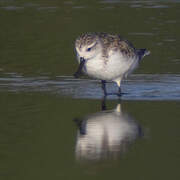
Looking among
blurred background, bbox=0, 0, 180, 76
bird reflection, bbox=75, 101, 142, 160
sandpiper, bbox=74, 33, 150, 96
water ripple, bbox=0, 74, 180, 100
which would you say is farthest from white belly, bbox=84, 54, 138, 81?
blurred background, bbox=0, 0, 180, 76

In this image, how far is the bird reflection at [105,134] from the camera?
8.32m

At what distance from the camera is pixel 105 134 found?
29.7ft

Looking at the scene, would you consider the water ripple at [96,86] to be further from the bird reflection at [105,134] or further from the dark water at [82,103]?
the bird reflection at [105,134]

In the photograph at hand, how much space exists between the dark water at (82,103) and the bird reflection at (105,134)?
0.04ft

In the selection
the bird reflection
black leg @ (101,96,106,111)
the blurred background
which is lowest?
the bird reflection

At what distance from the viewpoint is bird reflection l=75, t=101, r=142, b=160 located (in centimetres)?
832

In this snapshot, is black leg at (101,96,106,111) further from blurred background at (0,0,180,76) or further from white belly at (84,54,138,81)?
blurred background at (0,0,180,76)

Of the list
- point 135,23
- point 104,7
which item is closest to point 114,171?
point 135,23

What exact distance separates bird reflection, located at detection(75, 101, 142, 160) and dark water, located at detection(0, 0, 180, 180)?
12mm

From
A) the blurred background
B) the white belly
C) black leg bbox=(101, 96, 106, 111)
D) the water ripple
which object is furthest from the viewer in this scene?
the blurred background

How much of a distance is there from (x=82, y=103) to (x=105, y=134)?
1.82 meters

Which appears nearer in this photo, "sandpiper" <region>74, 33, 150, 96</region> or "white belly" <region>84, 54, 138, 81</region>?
"sandpiper" <region>74, 33, 150, 96</region>

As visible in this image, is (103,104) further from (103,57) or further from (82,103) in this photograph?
(103,57)

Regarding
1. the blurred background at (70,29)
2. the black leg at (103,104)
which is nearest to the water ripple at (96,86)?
the black leg at (103,104)
